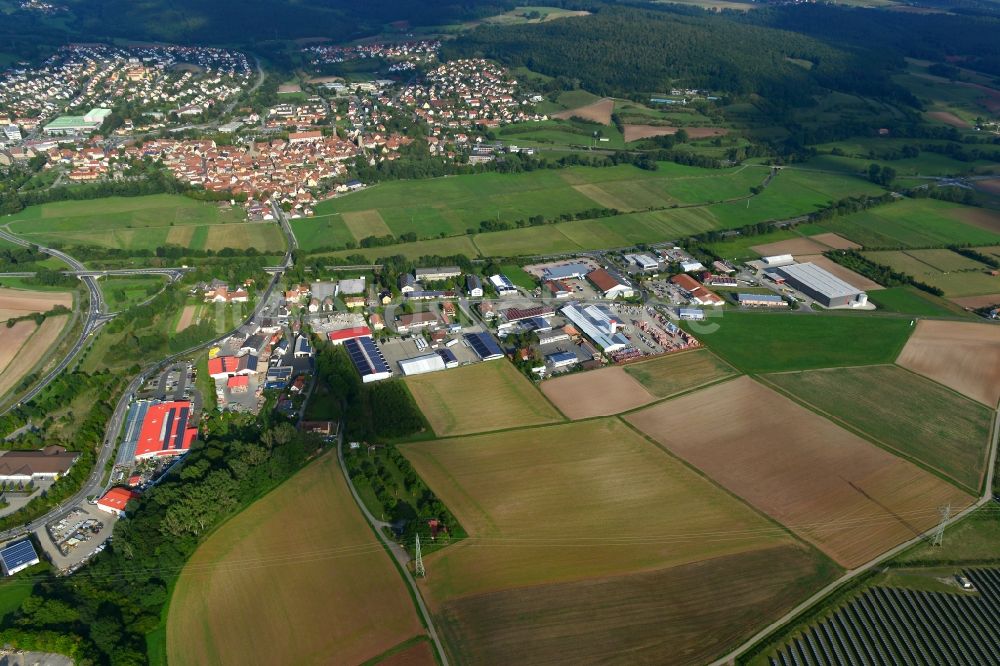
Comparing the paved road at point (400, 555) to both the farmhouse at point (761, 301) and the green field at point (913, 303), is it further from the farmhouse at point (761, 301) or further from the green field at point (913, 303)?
the green field at point (913, 303)

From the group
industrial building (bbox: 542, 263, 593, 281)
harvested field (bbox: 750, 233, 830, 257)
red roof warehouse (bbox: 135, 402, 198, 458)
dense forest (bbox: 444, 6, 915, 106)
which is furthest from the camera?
dense forest (bbox: 444, 6, 915, 106)

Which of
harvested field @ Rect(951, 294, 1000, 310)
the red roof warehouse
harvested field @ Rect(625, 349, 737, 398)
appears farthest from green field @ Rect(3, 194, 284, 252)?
harvested field @ Rect(951, 294, 1000, 310)

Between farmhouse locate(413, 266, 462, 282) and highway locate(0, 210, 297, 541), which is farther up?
farmhouse locate(413, 266, 462, 282)

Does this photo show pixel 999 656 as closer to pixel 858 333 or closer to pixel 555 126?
pixel 858 333

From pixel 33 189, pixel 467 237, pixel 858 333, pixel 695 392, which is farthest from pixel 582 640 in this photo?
pixel 33 189

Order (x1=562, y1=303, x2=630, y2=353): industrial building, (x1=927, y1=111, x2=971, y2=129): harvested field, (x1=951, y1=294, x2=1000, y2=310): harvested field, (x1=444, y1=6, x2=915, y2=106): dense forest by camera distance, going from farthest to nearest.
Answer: (x1=444, y1=6, x2=915, y2=106): dense forest → (x1=927, y1=111, x2=971, y2=129): harvested field → (x1=951, y1=294, x2=1000, y2=310): harvested field → (x1=562, y1=303, x2=630, y2=353): industrial building

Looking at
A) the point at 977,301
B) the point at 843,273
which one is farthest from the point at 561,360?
the point at 977,301

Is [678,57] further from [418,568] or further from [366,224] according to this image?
[418,568]

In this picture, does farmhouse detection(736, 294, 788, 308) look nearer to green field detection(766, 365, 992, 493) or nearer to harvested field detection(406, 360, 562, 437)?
green field detection(766, 365, 992, 493)
